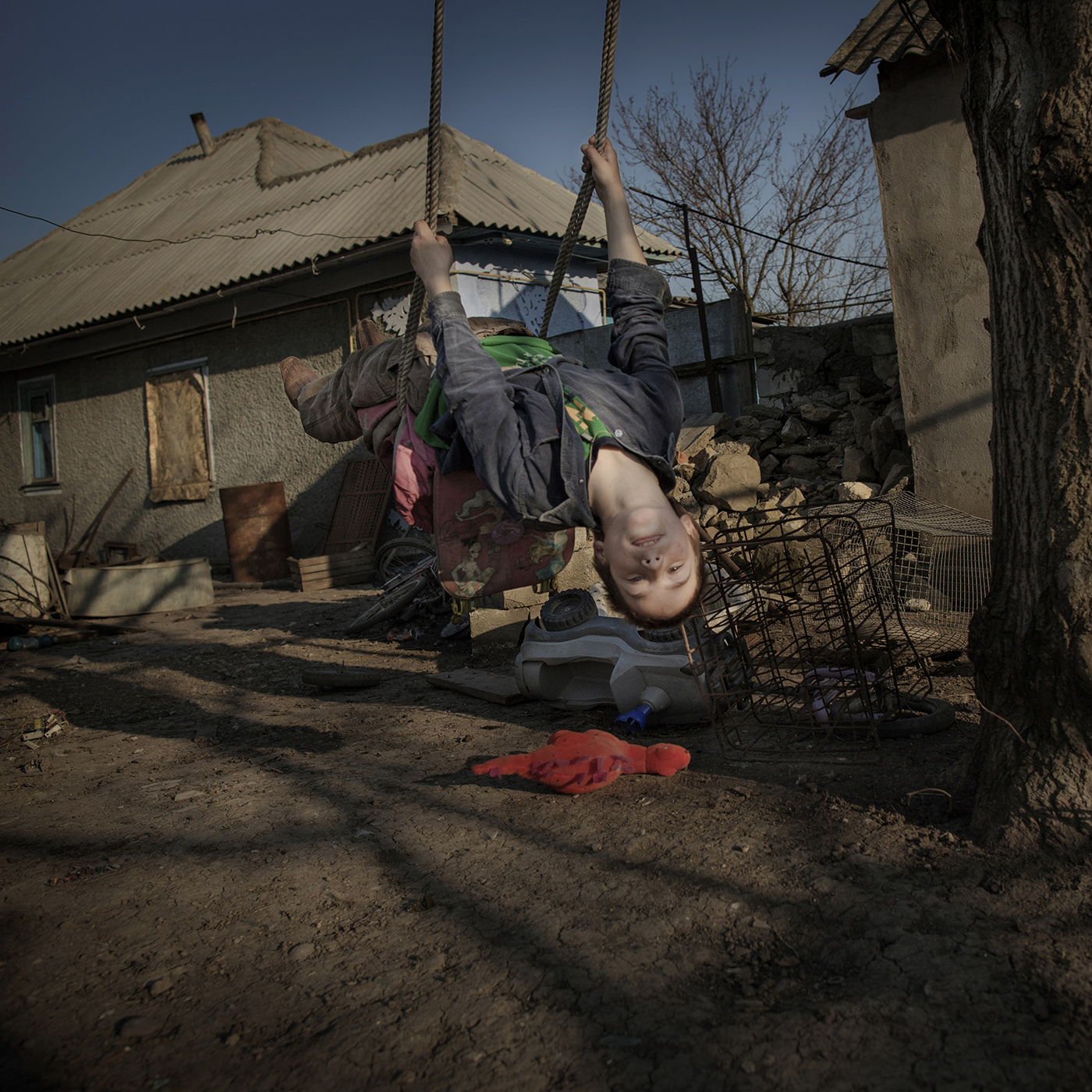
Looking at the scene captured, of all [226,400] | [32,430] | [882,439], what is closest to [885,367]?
[882,439]

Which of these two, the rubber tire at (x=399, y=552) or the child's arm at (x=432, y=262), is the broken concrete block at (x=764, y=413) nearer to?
the rubber tire at (x=399, y=552)

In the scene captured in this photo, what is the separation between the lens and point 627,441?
2.39 meters

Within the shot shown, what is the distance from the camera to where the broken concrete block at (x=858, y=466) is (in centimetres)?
660

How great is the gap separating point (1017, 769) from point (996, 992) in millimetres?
659

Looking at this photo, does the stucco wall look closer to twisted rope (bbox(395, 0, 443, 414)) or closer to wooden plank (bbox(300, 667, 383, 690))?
wooden plank (bbox(300, 667, 383, 690))

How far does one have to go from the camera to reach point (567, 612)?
3990mm

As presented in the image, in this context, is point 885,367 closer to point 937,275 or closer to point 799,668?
point 937,275

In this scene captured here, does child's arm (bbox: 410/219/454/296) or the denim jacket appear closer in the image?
the denim jacket

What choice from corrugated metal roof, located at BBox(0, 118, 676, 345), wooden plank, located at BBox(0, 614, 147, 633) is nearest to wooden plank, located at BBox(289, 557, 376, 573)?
wooden plank, located at BBox(0, 614, 147, 633)

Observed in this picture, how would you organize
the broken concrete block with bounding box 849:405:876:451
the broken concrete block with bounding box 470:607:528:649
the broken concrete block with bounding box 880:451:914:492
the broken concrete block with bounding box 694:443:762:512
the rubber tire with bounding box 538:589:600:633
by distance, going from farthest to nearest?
the broken concrete block with bounding box 849:405:876:451 < the broken concrete block with bounding box 694:443:762:512 < the broken concrete block with bounding box 880:451:914:492 < the broken concrete block with bounding box 470:607:528:649 < the rubber tire with bounding box 538:589:600:633

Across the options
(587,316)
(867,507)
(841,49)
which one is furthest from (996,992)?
(587,316)

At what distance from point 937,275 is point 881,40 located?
1.71 metres

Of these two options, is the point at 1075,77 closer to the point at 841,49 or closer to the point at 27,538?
the point at 841,49

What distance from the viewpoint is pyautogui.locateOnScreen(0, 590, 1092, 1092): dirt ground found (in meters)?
1.52
